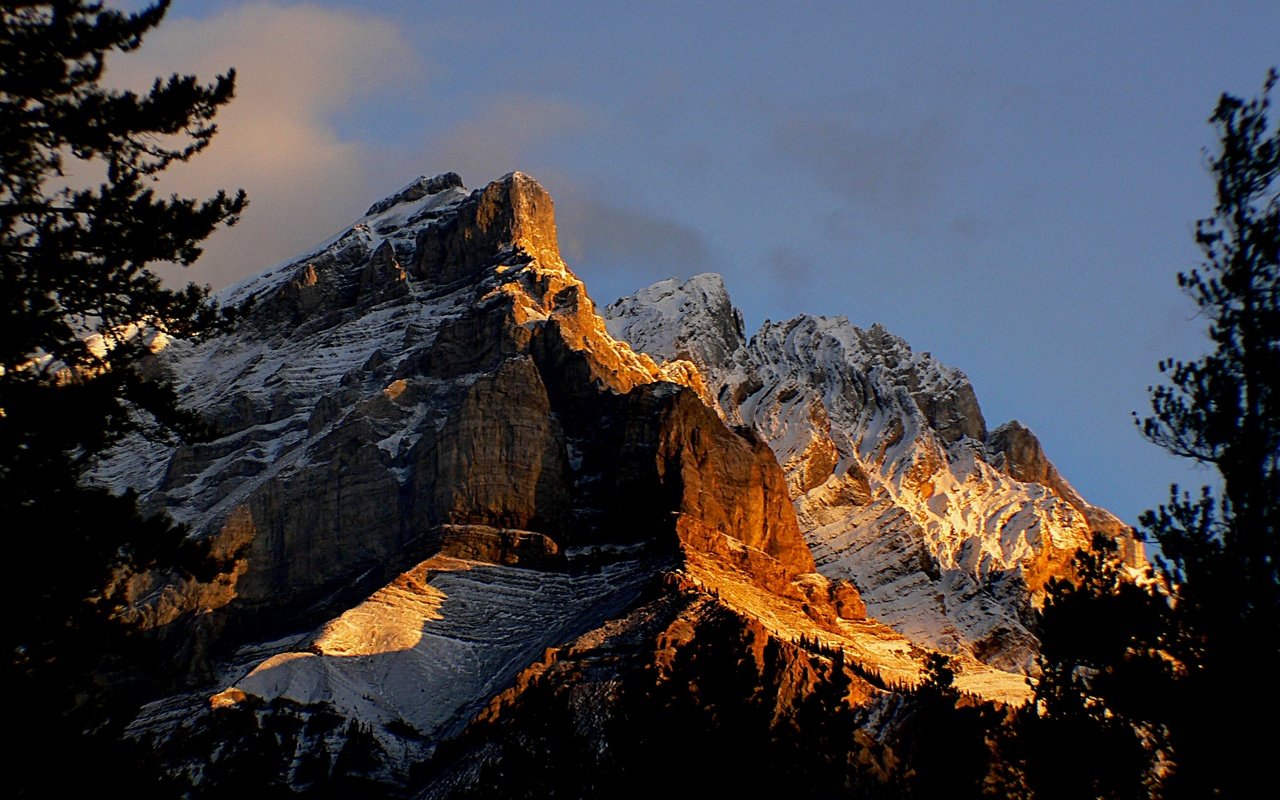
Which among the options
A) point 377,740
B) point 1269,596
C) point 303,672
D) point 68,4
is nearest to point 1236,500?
point 1269,596

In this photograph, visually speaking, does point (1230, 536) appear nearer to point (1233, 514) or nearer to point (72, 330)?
point (1233, 514)

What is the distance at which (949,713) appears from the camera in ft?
206

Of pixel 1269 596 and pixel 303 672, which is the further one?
pixel 303 672

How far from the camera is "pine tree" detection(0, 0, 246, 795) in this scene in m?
37.9

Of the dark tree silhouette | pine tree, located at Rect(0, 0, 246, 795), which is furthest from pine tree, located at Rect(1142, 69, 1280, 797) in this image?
pine tree, located at Rect(0, 0, 246, 795)

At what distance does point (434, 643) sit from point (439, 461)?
2897cm

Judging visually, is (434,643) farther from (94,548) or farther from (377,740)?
(94,548)

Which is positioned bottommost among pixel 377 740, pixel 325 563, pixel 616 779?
pixel 616 779

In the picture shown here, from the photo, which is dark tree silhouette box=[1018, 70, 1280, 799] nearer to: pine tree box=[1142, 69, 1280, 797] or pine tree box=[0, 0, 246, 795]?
pine tree box=[1142, 69, 1280, 797]

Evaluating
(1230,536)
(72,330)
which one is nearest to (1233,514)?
(1230,536)

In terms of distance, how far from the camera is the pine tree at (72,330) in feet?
124

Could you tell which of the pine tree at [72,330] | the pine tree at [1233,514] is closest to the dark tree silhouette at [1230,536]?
the pine tree at [1233,514]

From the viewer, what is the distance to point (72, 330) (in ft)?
127

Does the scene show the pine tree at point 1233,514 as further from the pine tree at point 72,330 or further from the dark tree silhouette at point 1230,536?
the pine tree at point 72,330
